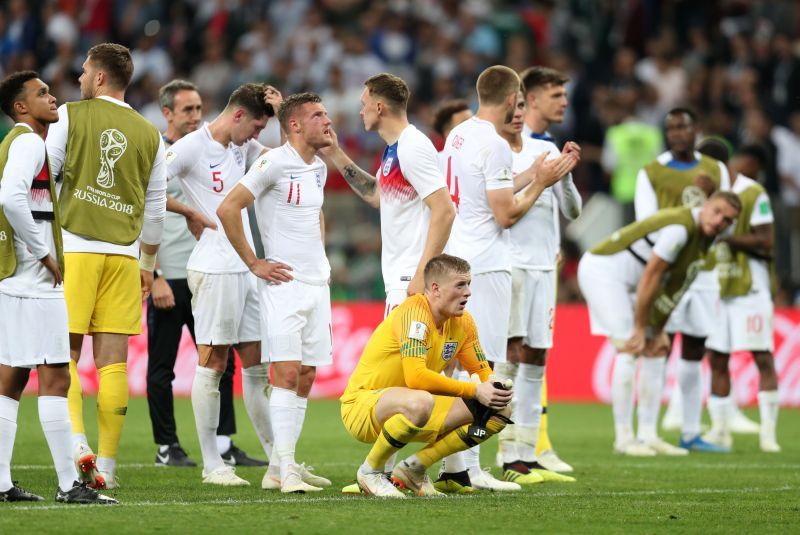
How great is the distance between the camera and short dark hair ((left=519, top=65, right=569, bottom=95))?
10.6 m

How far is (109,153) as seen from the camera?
8234 millimetres

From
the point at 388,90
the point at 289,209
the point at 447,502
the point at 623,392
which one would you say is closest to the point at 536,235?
the point at 388,90

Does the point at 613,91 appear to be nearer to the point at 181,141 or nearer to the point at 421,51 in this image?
the point at 421,51

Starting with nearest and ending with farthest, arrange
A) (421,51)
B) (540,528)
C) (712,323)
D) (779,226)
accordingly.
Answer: (540,528), (712,323), (779,226), (421,51)

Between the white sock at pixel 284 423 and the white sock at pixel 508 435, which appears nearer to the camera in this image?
the white sock at pixel 284 423

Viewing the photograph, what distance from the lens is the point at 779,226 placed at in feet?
58.7

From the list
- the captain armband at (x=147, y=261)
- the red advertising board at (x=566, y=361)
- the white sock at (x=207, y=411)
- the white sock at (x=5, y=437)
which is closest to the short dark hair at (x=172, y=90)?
the captain armband at (x=147, y=261)

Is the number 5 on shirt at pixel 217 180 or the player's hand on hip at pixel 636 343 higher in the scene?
Result: the number 5 on shirt at pixel 217 180

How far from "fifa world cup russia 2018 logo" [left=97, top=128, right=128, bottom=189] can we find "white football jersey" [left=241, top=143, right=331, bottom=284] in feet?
2.65

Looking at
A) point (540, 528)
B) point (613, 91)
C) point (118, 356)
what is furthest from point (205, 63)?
point (540, 528)

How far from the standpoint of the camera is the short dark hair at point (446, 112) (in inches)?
462

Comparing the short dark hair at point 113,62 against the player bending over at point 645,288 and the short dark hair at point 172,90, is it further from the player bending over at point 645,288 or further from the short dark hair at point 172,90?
the player bending over at point 645,288

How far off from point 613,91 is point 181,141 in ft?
41.6

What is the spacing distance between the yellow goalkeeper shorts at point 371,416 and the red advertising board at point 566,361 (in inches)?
338
